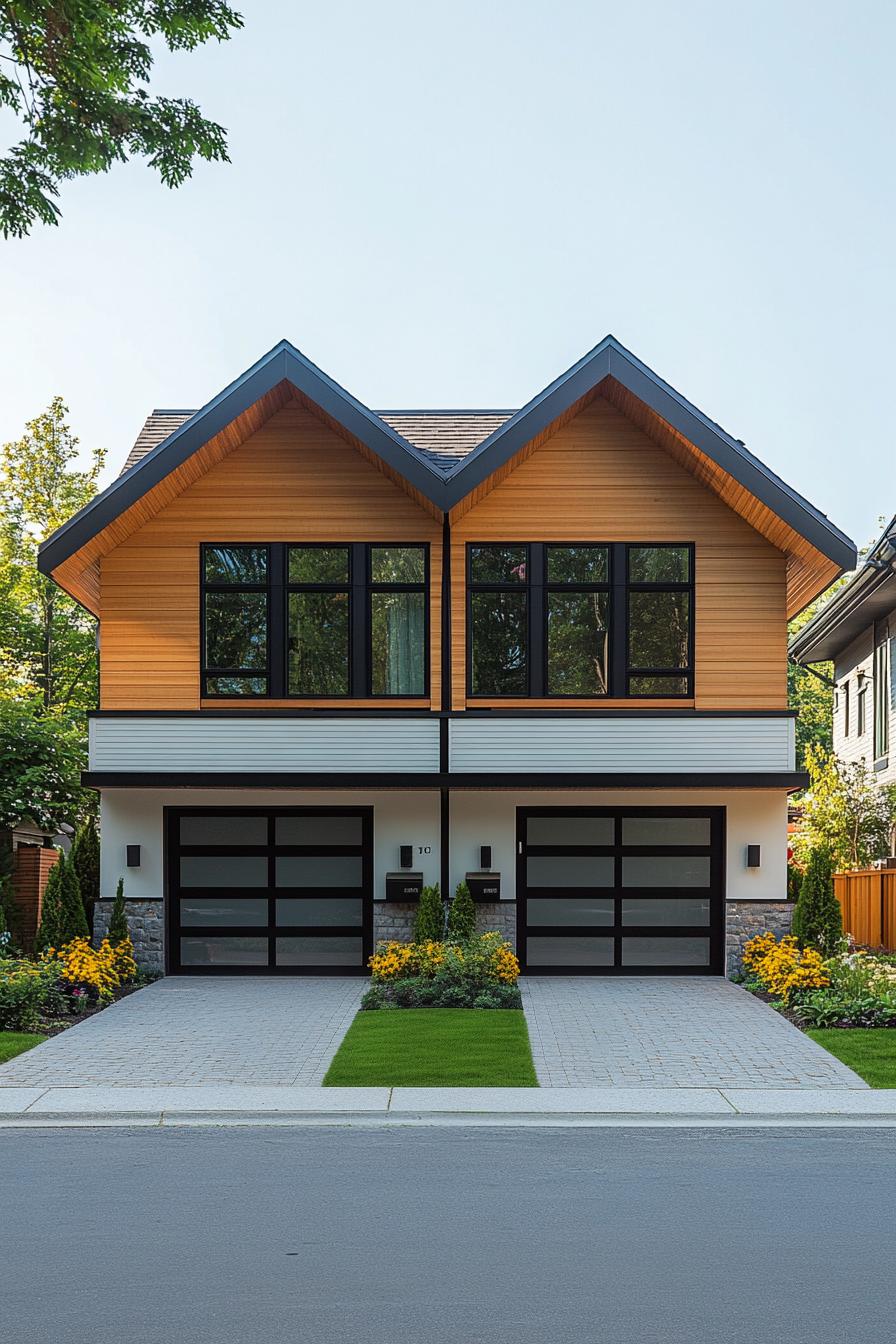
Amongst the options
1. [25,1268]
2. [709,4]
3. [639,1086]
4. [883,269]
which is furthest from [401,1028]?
[883,269]

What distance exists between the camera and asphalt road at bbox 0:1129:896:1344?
5684mm

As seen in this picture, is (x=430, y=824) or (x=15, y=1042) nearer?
(x=15, y=1042)

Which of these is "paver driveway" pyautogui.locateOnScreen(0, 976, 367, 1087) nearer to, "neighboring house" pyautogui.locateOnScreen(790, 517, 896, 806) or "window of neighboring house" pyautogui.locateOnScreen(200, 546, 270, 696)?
"window of neighboring house" pyautogui.locateOnScreen(200, 546, 270, 696)

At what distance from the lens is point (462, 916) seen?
16750 millimetres

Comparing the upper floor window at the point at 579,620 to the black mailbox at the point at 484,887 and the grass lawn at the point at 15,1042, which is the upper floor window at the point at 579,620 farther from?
the grass lawn at the point at 15,1042

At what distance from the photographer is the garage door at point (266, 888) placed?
698 inches

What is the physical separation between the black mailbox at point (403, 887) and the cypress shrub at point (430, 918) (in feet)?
0.88

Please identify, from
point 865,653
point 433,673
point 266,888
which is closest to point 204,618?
point 433,673

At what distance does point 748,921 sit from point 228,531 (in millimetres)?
8653

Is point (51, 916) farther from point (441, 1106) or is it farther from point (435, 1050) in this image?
point (441, 1106)

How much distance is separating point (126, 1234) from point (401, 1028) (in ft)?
20.9

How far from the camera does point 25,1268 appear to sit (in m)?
6.34

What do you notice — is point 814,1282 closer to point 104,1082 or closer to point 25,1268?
point 25,1268

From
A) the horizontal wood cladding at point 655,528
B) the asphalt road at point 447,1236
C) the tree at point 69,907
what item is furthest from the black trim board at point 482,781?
the asphalt road at point 447,1236
